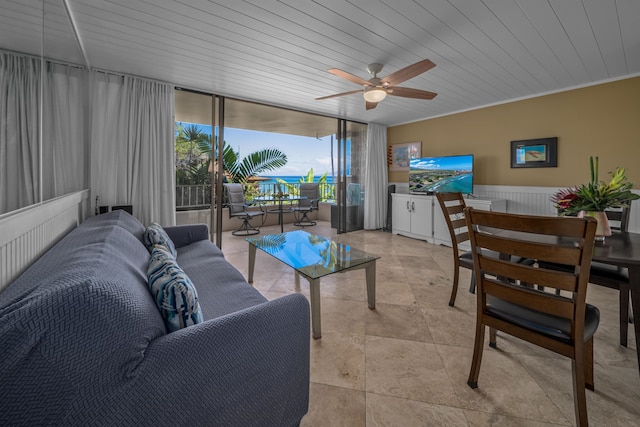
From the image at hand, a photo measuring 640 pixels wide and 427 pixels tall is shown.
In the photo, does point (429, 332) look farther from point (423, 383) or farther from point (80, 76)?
point (80, 76)

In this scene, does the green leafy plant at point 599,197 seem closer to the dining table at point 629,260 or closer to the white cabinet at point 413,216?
the dining table at point 629,260

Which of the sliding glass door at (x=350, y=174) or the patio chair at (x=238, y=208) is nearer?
the patio chair at (x=238, y=208)

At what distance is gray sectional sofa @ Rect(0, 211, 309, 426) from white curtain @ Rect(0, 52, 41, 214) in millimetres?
453

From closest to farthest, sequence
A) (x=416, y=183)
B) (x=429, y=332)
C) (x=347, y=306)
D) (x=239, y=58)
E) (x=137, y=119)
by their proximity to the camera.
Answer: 1. (x=429, y=332)
2. (x=347, y=306)
3. (x=239, y=58)
4. (x=137, y=119)
5. (x=416, y=183)

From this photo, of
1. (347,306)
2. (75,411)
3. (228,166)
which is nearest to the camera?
(75,411)

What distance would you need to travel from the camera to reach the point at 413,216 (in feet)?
16.2

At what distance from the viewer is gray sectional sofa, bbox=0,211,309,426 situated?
60 cm

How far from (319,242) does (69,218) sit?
6.81 feet

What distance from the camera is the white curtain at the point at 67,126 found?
256 cm

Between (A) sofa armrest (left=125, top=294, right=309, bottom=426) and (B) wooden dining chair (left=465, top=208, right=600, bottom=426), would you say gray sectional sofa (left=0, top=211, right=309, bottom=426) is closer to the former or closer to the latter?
(A) sofa armrest (left=125, top=294, right=309, bottom=426)

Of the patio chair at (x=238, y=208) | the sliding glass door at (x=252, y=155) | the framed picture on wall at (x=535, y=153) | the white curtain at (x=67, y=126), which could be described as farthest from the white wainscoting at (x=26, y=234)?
the framed picture on wall at (x=535, y=153)

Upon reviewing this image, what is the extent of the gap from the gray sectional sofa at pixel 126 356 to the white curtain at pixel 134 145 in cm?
227

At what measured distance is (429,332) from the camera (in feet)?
6.36

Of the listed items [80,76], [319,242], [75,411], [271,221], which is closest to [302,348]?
[75,411]
